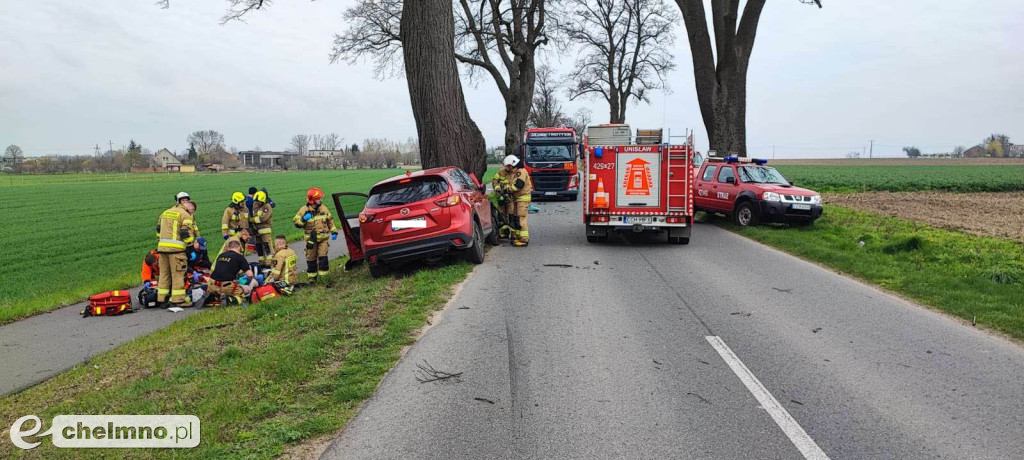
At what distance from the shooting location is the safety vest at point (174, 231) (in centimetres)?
962

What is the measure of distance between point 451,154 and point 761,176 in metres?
8.12

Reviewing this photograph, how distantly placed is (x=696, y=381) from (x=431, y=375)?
2.14 meters

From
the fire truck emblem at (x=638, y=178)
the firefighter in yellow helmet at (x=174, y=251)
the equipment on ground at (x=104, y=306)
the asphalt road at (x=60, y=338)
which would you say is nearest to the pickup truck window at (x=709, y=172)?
the fire truck emblem at (x=638, y=178)

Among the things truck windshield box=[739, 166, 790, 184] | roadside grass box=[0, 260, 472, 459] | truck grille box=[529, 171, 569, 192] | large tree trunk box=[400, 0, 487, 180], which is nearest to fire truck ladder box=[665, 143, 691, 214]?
truck windshield box=[739, 166, 790, 184]

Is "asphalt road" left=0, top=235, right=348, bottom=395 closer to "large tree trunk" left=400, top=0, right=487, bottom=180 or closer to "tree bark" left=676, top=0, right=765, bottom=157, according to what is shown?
"large tree trunk" left=400, top=0, right=487, bottom=180

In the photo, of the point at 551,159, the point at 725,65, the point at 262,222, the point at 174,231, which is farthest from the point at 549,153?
the point at 174,231

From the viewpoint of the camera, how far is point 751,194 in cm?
1614

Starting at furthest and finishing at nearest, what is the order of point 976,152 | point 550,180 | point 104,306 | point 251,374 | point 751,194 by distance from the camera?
point 976,152 → point 550,180 → point 751,194 → point 104,306 → point 251,374

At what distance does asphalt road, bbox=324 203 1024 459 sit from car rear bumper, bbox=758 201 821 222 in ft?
22.7

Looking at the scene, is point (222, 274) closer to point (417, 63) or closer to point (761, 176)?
point (417, 63)

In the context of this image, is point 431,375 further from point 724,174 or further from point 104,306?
point 724,174

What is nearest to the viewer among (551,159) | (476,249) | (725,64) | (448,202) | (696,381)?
(696,381)

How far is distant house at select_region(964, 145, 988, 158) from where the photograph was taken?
108 m

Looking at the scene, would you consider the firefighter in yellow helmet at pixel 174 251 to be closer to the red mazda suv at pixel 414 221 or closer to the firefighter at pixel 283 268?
the firefighter at pixel 283 268
